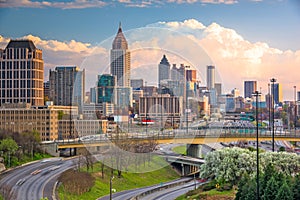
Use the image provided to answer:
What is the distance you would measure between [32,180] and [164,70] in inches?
388

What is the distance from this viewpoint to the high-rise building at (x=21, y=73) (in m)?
62.8

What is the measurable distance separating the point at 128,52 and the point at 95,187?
10699 millimetres

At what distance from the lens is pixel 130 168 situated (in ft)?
100

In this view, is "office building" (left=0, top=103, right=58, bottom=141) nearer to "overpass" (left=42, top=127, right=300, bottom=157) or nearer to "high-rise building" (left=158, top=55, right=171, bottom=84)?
"overpass" (left=42, top=127, right=300, bottom=157)

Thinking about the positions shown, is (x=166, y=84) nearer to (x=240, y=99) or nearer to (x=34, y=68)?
(x=34, y=68)

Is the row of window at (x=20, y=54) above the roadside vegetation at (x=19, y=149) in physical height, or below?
above

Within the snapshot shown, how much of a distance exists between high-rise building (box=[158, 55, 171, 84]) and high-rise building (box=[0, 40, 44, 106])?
146ft

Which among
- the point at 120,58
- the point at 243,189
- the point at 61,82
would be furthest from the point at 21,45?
the point at 243,189

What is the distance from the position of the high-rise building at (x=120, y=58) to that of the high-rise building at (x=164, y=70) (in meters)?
1.25

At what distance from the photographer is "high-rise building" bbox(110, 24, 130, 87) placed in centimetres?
1722

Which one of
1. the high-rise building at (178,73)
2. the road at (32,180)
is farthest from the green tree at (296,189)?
the road at (32,180)

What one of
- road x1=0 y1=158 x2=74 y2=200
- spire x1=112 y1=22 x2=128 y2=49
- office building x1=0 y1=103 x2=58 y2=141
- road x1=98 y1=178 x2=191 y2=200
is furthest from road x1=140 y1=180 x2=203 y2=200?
office building x1=0 y1=103 x2=58 y2=141

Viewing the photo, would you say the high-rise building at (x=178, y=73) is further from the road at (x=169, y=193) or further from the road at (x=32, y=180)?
the road at (x=32, y=180)

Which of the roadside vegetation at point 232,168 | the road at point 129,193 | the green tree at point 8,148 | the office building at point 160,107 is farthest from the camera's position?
the green tree at point 8,148
